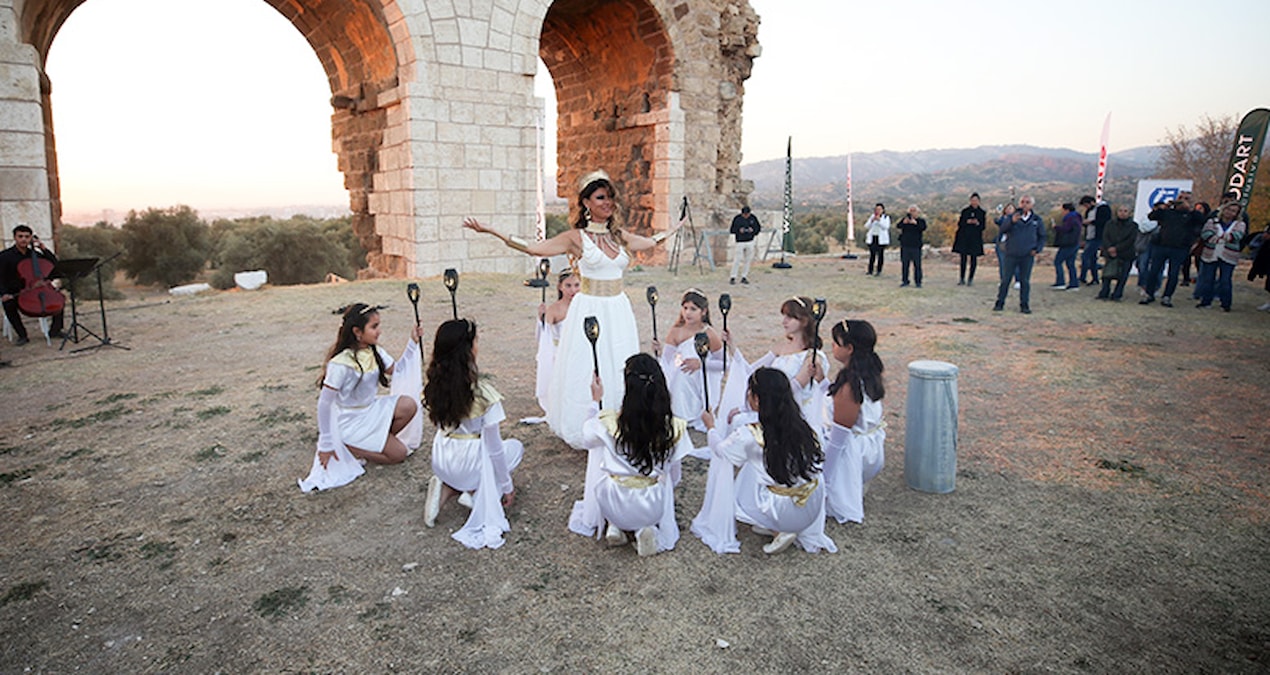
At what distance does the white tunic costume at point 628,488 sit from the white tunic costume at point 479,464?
551 mm

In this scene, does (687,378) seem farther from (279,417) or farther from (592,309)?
(279,417)

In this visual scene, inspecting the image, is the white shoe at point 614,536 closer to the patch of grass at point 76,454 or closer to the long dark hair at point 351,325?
the long dark hair at point 351,325

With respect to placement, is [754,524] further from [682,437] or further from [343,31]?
[343,31]

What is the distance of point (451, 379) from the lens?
365 cm

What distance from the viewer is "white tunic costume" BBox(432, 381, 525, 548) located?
141 inches

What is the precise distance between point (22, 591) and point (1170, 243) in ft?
42.5

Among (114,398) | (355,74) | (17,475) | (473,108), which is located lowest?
(17,475)

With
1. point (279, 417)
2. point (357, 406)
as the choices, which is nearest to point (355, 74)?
point (279, 417)

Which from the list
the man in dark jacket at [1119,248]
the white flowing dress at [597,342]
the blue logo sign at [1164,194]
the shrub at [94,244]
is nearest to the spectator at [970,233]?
the man in dark jacket at [1119,248]

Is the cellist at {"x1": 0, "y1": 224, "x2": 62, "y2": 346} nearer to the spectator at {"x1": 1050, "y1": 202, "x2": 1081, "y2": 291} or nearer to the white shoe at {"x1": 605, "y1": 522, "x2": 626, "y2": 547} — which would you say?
the white shoe at {"x1": 605, "y1": 522, "x2": 626, "y2": 547}

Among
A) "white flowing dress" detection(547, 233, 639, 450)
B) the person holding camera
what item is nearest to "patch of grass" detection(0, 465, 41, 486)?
"white flowing dress" detection(547, 233, 639, 450)

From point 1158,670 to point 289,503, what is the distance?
4170 mm

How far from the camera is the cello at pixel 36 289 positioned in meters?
7.24

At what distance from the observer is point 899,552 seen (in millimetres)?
3398
